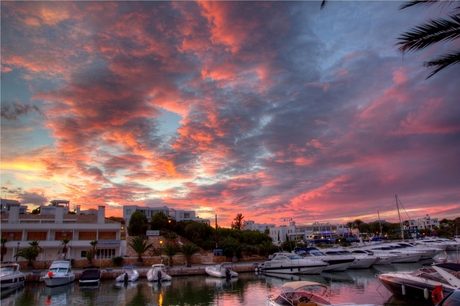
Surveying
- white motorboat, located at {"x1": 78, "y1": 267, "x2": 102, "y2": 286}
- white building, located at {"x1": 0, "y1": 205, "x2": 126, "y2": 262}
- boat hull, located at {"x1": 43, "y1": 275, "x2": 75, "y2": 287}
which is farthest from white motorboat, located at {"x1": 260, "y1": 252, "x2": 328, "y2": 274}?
white building, located at {"x1": 0, "y1": 205, "x2": 126, "y2": 262}

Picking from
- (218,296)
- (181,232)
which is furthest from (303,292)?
(181,232)

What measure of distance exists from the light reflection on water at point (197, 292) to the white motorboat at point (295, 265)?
0.78 meters

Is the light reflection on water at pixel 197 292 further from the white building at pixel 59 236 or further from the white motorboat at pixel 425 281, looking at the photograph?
the white building at pixel 59 236

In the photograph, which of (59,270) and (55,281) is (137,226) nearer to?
(59,270)

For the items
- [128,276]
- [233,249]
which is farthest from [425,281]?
[233,249]

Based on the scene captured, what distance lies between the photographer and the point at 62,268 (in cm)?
3572

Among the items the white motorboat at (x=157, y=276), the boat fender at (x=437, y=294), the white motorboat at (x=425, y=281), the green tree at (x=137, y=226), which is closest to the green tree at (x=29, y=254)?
the white motorboat at (x=157, y=276)

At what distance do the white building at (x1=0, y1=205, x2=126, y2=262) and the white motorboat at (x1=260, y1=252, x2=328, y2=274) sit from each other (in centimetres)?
2575

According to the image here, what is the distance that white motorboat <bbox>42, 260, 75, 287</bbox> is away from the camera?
34.1m

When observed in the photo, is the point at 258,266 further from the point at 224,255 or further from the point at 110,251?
the point at 110,251

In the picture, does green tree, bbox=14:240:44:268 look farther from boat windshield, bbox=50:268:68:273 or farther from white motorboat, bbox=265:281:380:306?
white motorboat, bbox=265:281:380:306

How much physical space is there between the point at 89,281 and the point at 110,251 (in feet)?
60.0

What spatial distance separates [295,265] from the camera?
39.5m

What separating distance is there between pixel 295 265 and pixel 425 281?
19.0 meters
